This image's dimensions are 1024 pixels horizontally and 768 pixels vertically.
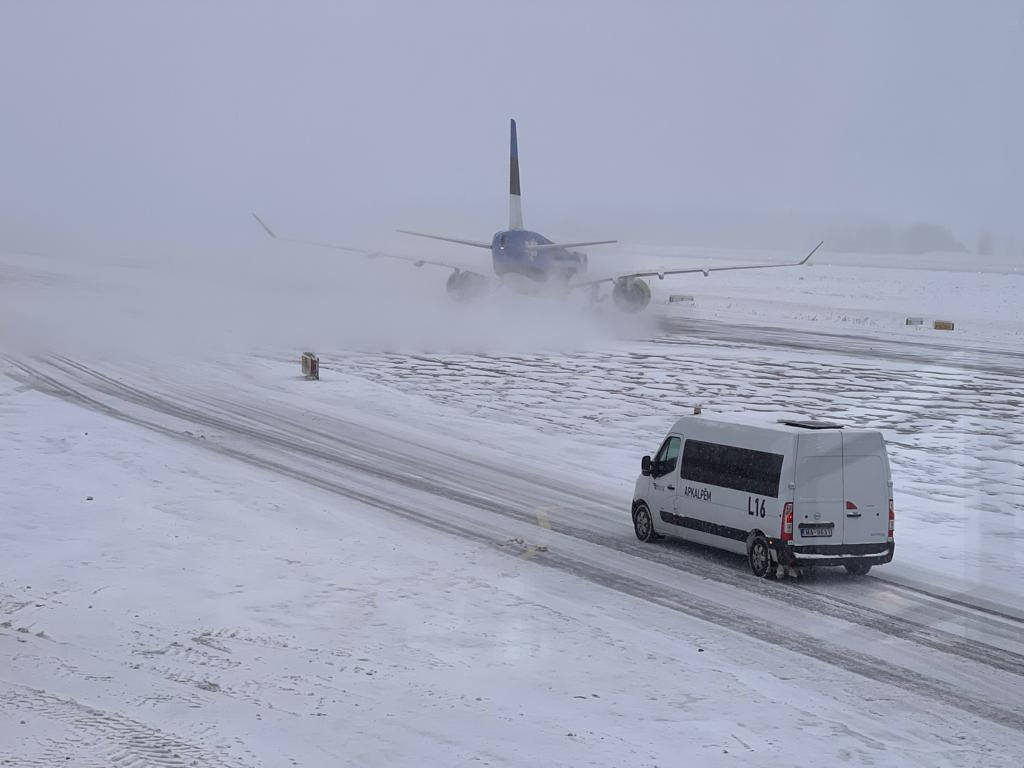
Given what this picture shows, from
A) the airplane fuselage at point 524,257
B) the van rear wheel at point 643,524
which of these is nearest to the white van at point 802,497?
the van rear wheel at point 643,524

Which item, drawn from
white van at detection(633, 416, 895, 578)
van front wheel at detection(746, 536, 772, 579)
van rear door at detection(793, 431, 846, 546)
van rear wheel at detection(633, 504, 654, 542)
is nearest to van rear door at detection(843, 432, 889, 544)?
white van at detection(633, 416, 895, 578)

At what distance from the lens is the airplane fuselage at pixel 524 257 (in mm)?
61344

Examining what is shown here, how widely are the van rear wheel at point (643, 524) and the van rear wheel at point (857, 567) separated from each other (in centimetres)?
378

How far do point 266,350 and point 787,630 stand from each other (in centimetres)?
3863

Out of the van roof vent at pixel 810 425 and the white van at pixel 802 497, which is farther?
the van roof vent at pixel 810 425

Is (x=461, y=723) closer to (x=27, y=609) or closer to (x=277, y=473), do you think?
(x=27, y=609)

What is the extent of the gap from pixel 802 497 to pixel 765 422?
5.98 feet

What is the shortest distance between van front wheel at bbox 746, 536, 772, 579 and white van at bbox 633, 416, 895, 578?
0.02 m

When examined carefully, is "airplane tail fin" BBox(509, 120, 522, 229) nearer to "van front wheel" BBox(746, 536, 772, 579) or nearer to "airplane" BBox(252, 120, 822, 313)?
"airplane" BBox(252, 120, 822, 313)

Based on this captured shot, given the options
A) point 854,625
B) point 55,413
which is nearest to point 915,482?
point 854,625

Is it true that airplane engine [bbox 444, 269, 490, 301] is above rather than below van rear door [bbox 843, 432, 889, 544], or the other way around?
above

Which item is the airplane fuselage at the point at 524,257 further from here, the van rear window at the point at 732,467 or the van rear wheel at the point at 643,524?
the van rear window at the point at 732,467

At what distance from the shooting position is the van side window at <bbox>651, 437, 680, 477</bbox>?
74.4ft

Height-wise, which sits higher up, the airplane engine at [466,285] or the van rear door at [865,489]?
the airplane engine at [466,285]
